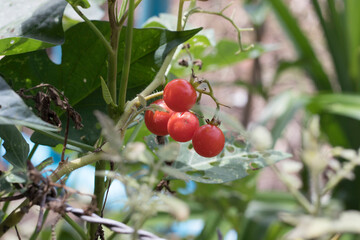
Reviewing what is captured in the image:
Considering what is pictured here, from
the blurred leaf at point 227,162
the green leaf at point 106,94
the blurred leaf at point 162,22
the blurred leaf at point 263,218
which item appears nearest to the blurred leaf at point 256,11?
the blurred leaf at point 263,218

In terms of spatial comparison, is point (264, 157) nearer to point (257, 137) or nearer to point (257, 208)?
point (257, 137)

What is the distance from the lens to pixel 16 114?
0.25 m

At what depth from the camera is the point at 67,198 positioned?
287mm

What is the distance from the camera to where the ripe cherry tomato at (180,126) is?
0.35 meters

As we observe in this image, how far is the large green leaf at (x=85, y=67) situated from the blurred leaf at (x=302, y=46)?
1.35 metres

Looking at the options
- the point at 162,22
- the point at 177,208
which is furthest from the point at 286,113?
the point at 177,208

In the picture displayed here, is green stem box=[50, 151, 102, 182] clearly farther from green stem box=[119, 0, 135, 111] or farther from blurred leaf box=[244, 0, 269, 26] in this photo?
blurred leaf box=[244, 0, 269, 26]

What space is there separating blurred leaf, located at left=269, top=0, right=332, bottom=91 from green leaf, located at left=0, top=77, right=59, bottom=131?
4.95 ft

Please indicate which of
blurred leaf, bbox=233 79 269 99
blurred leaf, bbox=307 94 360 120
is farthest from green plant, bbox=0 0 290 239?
blurred leaf, bbox=233 79 269 99

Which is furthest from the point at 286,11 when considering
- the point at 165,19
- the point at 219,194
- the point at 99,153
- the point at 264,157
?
the point at 99,153

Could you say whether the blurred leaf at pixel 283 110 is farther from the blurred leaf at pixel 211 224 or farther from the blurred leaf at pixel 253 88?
the blurred leaf at pixel 211 224

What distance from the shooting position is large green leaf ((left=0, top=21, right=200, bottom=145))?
1.31 ft

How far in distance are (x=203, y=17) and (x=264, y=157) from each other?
2.03m

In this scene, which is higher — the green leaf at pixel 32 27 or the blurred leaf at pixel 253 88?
the green leaf at pixel 32 27
